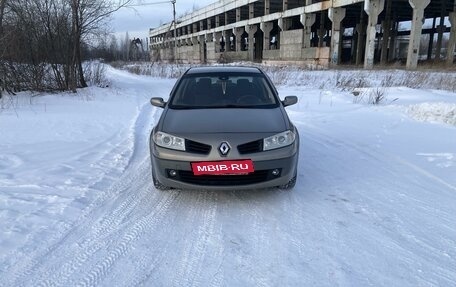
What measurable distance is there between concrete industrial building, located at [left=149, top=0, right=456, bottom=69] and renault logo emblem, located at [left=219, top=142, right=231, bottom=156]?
960 inches

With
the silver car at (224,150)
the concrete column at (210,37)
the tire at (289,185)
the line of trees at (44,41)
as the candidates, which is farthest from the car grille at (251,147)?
the concrete column at (210,37)

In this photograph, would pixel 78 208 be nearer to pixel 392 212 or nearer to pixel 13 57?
pixel 392 212

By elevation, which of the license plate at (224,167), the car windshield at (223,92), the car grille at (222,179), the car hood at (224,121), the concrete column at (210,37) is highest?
the concrete column at (210,37)

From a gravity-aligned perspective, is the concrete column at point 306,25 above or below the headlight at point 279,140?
above

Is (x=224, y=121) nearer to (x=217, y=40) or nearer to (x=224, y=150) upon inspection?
(x=224, y=150)

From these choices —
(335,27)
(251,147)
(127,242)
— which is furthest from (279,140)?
(335,27)

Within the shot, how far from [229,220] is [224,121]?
3.89 feet

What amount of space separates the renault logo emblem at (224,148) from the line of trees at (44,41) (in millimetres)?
9586

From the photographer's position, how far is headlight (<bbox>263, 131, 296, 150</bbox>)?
399 cm

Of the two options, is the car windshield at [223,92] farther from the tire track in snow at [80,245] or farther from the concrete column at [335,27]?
the concrete column at [335,27]

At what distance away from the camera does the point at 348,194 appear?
4.42 metres

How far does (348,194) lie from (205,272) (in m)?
2.29

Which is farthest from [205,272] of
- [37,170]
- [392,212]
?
[37,170]

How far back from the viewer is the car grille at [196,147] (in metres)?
3.90
